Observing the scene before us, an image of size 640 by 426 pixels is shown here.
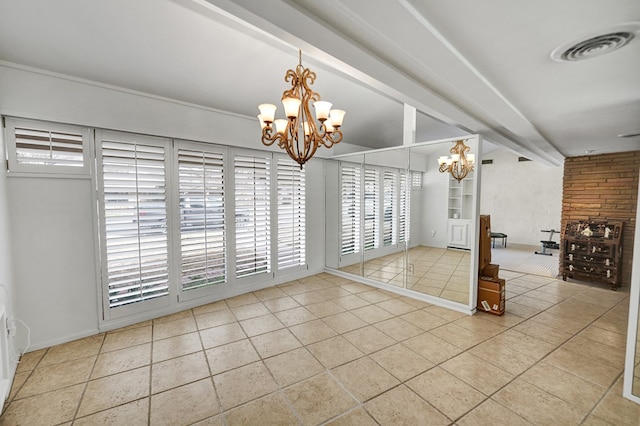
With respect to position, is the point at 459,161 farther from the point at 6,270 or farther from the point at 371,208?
the point at 6,270

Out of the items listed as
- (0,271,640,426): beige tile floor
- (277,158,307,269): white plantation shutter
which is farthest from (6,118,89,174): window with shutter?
(277,158,307,269): white plantation shutter

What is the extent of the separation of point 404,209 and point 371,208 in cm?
63

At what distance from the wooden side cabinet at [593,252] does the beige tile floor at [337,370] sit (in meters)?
0.99

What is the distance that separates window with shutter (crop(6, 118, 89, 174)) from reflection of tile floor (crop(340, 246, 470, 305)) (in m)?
4.00

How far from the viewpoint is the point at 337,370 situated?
6.88ft

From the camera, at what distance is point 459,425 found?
62.2 inches

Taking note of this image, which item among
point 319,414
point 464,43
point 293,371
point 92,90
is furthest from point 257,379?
point 92,90

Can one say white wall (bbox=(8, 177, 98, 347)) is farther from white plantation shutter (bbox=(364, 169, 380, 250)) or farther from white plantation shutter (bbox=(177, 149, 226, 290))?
white plantation shutter (bbox=(364, 169, 380, 250))

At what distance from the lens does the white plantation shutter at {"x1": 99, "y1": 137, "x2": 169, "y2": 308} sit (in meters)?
2.68

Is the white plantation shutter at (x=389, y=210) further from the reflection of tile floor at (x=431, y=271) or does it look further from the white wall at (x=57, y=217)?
the white wall at (x=57, y=217)

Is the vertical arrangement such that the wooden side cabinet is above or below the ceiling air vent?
below

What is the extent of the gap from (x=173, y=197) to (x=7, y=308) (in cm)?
157

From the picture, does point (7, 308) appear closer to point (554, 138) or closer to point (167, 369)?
point (167, 369)

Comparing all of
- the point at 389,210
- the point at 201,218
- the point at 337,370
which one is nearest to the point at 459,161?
the point at 389,210
